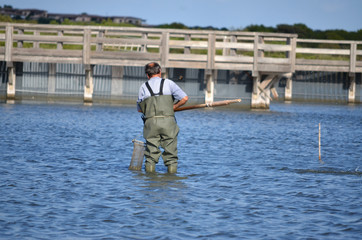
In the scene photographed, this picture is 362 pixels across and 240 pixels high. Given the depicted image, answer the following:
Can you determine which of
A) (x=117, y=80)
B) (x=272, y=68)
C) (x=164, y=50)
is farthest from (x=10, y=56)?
(x=272, y=68)

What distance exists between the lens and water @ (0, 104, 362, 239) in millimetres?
7641

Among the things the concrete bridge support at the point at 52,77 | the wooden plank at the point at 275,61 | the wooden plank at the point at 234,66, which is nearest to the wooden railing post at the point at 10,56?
the concrete bridge support at the point at 52,77

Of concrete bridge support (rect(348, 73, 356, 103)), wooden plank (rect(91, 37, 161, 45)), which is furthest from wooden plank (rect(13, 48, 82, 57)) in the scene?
concrete bridge support (rect(348, 73, 356, 103))

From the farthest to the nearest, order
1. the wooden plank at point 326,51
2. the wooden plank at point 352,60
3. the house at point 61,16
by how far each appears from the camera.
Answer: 1. the house at point 61,16
2. the wooden plank at point 352,60
3. the wooden plank at point 326,51

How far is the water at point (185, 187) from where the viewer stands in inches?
301

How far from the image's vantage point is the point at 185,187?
9.99m

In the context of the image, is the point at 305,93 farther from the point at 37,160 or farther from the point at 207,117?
the point at 37,160

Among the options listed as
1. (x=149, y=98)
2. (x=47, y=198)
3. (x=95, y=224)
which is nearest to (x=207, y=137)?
(x=149, y=98)

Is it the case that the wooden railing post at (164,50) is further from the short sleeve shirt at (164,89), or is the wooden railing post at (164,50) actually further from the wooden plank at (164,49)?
the short sleeve shirt at (164,89)

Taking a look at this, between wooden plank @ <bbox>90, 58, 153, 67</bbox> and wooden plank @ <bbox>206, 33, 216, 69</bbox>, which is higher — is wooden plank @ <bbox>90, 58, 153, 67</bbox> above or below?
below

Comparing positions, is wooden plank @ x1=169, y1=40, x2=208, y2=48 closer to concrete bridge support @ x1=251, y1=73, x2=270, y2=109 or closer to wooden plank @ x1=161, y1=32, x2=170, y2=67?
wooden plank @ x1=161, y1=32, x2=170, y2=67

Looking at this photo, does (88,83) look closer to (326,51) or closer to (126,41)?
→ (126,41)

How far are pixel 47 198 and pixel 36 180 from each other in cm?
137

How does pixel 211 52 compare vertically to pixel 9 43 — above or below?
below
